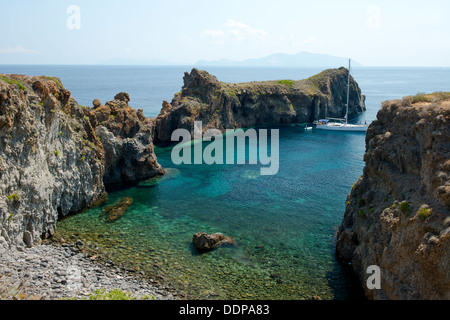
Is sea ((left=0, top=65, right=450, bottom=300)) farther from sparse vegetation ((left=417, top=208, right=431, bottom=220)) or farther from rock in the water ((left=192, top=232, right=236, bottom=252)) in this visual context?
sparse vegetation ((left=417, top=208, right=431, bottom=220))

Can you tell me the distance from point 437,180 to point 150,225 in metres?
26.3

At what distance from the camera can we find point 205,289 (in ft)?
83.8

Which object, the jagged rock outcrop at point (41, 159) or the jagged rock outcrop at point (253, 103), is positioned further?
the jagged rock outcrop at point (253, 103)

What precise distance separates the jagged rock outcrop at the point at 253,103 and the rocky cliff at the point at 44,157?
3242 centimetres

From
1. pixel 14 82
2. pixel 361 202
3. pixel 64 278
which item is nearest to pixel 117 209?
pixel 64 278

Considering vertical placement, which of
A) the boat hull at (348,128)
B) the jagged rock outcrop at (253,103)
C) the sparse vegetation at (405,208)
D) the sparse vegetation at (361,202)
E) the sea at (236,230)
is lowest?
the sea at (236,230)

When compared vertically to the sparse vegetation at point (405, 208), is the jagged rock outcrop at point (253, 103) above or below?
above

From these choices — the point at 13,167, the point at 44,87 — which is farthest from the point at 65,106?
the point at 13,167

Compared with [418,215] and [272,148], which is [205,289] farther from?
[272,148]

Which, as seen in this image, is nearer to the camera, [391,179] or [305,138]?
[391,179]

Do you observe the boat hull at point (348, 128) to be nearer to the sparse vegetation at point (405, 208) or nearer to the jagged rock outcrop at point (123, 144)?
the jagged rock outcrop at point (123, 144)

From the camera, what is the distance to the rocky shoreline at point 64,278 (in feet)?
74.7

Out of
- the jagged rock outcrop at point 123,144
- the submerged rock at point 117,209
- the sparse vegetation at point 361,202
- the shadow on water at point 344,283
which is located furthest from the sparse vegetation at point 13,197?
the sparse vegetation at point 361,202

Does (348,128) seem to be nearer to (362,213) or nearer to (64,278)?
(362,213)
